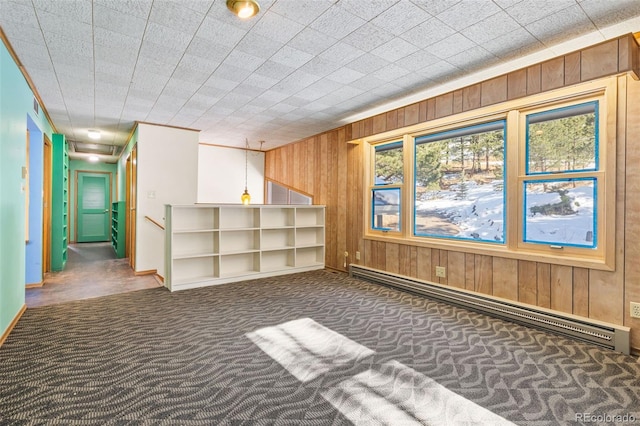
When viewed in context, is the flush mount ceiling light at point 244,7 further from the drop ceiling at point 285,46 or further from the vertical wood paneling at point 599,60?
the vertical wood paneling at point 599,60

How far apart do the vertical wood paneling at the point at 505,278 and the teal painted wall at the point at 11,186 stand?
14.6 ft

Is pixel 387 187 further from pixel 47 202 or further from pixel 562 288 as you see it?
pixel 47 202

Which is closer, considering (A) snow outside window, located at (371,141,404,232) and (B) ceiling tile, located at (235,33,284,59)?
(B) ceiling tile, located at (235,33,284,59)

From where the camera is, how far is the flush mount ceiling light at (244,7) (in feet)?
7.07

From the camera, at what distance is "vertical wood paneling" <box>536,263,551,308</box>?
9.67 ft

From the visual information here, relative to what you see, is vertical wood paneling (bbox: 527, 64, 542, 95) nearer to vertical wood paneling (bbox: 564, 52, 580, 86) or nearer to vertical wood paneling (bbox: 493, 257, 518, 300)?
vertical wood paneling (bbox: 564, 52, 580, 86)

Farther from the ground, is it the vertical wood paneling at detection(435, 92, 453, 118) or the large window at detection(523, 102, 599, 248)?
the vertical wood paneling at detection(435, 92, 453, 118)

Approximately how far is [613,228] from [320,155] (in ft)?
14.0

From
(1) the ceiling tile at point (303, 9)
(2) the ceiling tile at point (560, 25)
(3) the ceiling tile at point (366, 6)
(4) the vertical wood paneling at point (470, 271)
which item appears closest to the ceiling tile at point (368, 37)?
(3) the ceiling tile at point (366, 6)

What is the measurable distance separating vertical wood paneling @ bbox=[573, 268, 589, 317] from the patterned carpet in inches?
12.2

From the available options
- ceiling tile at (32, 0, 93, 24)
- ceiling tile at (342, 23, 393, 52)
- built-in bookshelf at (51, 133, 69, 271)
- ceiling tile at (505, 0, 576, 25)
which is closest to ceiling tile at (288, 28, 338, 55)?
ceiling tile at (342, 23, 393, 52)

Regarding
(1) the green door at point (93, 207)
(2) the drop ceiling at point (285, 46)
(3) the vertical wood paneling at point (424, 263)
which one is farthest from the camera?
(1) the green door at point (93, 207)

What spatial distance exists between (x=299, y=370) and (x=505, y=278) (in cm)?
234

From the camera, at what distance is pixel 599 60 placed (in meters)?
2.55
